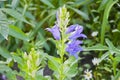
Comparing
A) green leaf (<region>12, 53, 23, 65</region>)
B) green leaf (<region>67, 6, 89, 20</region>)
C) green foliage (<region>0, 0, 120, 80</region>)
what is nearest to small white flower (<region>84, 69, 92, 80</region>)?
green foliage (<region>0, 0, 120, 80</region>)

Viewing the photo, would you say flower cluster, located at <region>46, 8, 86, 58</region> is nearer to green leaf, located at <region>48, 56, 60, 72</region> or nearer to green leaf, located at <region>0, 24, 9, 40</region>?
green leaf, located at <region>48, 56, 60, 72</region>

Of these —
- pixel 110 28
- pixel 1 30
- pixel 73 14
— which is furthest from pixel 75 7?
pixel 1 30

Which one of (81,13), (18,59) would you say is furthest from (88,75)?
(18,59)

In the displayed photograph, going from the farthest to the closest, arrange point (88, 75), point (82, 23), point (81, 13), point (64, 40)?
point (82, 23) < point (81, 13) < point (88, 75) < point (64, 40)

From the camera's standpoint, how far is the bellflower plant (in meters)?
1.26

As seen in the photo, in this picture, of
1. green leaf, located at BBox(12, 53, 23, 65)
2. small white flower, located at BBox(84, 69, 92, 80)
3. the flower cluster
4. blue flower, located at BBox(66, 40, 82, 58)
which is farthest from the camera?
small white flower, located at BBox(84, 69, 92, 80)

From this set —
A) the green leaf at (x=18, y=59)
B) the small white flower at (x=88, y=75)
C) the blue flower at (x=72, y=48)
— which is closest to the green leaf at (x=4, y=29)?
the green leaf at (x=18, y=59)

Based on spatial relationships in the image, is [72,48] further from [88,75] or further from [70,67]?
[88,75]

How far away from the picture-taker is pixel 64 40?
1299 mm

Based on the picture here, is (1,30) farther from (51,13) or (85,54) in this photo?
(85,54)

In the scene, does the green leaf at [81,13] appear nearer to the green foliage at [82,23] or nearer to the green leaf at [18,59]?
the green foliage at [82,23]

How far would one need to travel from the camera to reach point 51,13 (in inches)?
99.0

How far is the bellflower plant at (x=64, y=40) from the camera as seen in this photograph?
1.26 meters

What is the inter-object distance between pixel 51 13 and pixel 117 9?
1.50ft
